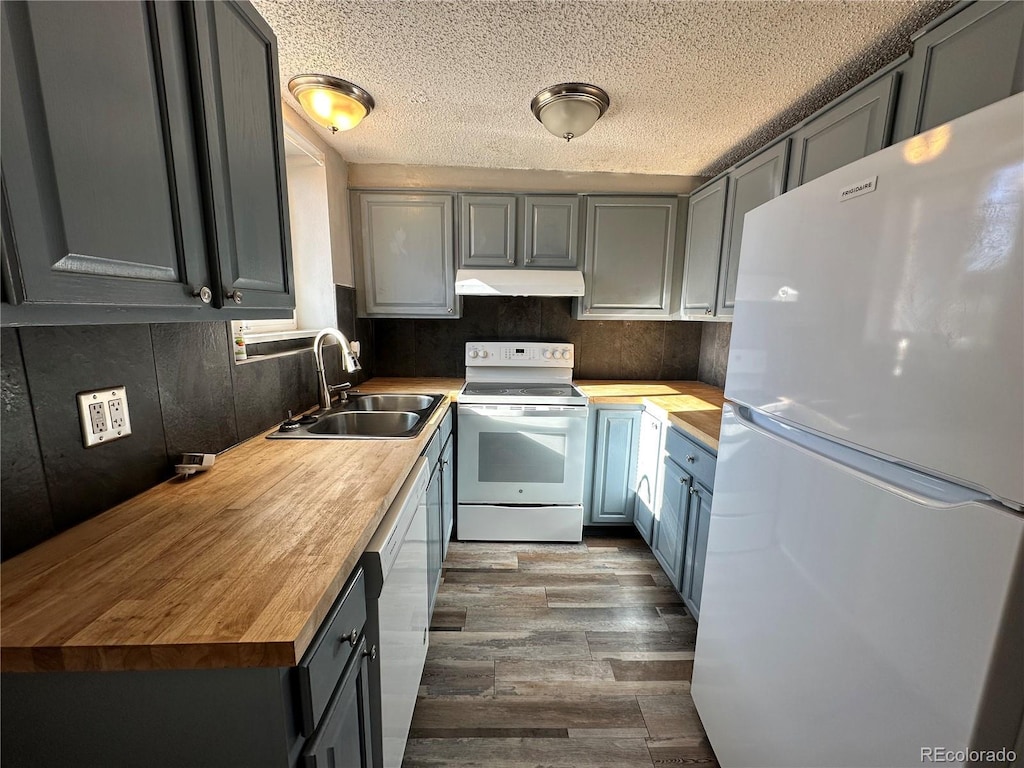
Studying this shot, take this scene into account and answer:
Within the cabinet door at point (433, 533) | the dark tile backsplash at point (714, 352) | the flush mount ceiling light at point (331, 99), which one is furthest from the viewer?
the dark tile backsplash at point (714, 352)

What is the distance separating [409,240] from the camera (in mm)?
2402

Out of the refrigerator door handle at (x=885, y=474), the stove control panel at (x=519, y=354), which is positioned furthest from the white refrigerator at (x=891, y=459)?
the stove control panel at (x=519, y=354)

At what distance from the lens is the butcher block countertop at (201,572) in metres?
0.52

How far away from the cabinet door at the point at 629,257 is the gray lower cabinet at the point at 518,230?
0.44 feet

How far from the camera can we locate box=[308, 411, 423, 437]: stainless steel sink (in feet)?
5.88

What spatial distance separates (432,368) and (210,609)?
2.29m

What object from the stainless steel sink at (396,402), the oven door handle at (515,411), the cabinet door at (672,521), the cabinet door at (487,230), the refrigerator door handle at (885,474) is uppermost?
the cabinet door at (487,230)

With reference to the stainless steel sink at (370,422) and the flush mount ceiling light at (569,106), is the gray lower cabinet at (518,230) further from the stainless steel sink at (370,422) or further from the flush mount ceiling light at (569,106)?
the stainless steel sink at (370,422)

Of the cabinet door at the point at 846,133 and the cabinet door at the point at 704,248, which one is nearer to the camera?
the cabinet door at the point at 846,133

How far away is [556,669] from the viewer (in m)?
1.52

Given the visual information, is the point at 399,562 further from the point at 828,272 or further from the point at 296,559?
the point at 828,272

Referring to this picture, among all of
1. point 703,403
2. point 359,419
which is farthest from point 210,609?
point 703,403

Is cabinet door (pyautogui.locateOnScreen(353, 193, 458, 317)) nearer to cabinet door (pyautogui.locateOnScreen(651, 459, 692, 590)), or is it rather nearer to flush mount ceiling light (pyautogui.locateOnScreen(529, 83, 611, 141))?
flush mount ceiling light (pyautogui.locateOnScreen(529, 83, 611, 141))

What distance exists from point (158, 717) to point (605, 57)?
1.94m
